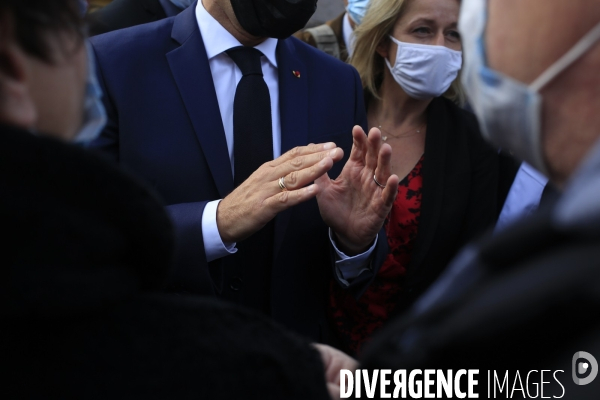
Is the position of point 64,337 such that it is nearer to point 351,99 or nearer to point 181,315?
point 181,315

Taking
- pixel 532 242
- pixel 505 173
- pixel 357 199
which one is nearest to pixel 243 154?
pixel 357 199

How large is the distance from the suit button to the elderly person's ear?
1.51 meters

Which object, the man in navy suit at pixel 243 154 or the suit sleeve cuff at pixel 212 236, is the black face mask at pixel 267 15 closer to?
the man in navy suit at pixel 243 154

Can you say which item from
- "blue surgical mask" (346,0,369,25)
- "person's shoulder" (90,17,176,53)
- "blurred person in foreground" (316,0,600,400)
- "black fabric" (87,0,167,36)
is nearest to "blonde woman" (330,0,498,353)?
"blue surgical mask" (346,0,369,25)

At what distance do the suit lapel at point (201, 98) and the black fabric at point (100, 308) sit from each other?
1354 mm

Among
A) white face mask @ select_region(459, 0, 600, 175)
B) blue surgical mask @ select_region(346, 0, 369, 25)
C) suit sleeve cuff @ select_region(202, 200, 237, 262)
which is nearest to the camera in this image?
white face mask @ select_region(459, 0, 600, 175)

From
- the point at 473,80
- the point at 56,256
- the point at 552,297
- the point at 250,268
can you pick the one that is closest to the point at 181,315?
the point at 56,256

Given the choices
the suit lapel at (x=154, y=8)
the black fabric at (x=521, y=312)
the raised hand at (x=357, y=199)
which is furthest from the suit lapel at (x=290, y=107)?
the black fabric at (x=521, y=312)

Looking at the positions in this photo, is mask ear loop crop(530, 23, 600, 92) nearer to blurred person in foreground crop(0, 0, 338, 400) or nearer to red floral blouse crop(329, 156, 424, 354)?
blurred person in foreground crop(0, 0, 338, 400)

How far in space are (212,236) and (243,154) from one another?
1.13 feet

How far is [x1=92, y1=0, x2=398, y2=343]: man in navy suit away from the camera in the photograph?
7.29 feet

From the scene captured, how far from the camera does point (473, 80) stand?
1234 millimetres

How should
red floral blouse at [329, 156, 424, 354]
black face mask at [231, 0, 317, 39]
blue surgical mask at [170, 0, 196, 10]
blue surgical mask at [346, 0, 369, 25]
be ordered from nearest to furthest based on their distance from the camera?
black face mask at [231, 0, 317, 39]
red floral blouse at [329, 156, 424, 354]
blue surgical mask at [170, 0, 196, 10]
blue surgical mask at [346, 0, 369, 25]

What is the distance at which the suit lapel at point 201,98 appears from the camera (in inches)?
91.2
